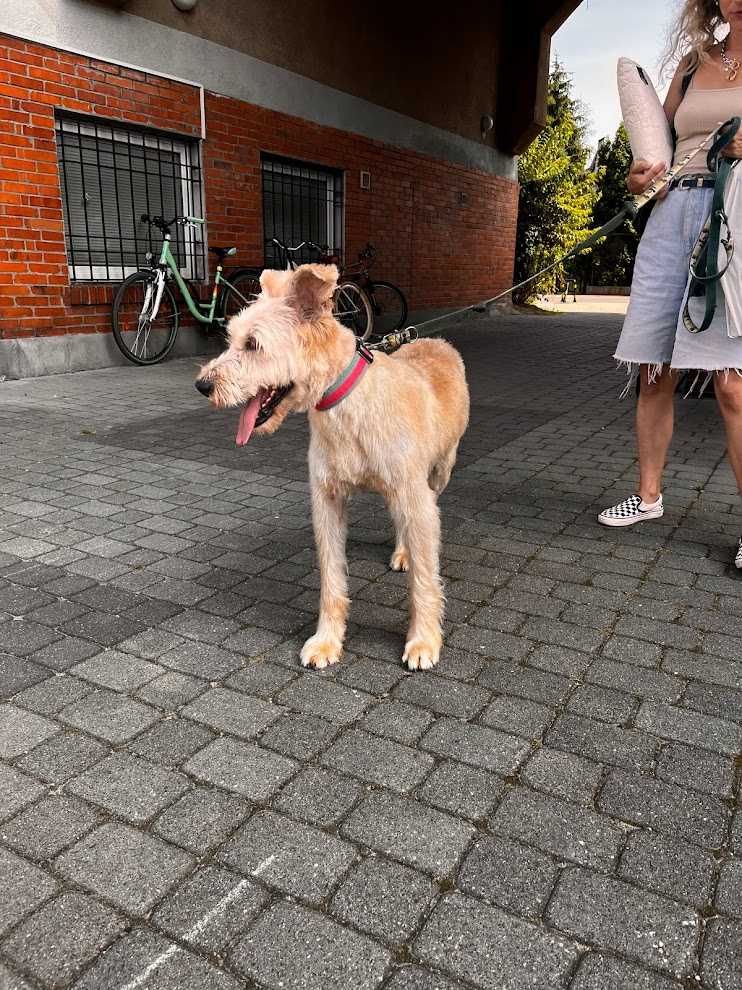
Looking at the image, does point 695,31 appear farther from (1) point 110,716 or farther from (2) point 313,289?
(1) point 110,716

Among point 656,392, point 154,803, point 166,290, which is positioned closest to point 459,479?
point 656,392

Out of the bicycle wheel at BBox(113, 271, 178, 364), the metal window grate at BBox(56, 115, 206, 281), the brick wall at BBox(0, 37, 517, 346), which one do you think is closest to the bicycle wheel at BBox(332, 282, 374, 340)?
the brick wall at BBox(0, 37, 517, 346)

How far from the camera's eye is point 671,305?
3936 millimetres

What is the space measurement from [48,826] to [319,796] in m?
0.74

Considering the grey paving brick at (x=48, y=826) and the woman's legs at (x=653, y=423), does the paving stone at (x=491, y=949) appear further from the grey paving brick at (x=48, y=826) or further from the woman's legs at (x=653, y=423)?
the woman's legs at (x=653, y=423)

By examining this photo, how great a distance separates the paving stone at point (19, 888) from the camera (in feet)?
5.80

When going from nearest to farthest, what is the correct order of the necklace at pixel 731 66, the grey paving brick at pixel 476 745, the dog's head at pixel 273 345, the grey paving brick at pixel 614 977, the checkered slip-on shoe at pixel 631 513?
1. the grey paving brick at pixel 614 977
2. the grey paving brick at pixel 476 745
3. the dog's head at pixel 273 345
4. the necklace at pixel 731 66
5. the checkered slip-on shoe at pixel 631 513

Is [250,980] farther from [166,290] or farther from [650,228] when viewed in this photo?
[166,290]

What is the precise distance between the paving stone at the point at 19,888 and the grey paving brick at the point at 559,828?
1.15 meters

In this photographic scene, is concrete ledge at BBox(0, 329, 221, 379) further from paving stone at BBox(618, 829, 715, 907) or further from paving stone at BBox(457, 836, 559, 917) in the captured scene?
paving stone at BBox(618, 829, 715, 907)

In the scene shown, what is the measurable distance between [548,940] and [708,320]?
9.48 feet

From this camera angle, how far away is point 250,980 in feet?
5.26

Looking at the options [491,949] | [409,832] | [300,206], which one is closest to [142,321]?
[300,206]

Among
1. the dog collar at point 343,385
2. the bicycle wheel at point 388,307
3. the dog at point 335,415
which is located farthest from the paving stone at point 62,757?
the bicycle wheel at point 388,307
